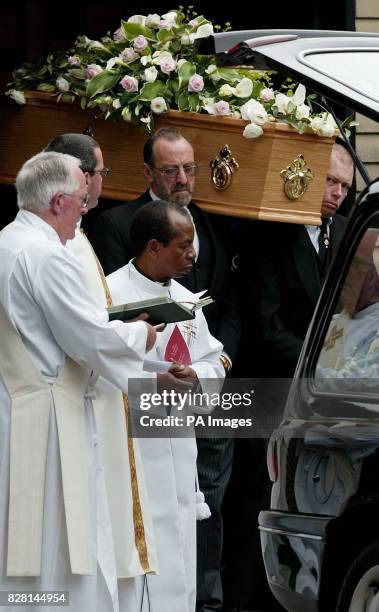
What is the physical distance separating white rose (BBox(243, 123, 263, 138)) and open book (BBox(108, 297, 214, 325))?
6.14ft

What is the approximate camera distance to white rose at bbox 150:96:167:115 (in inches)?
347

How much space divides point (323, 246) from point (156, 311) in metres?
2.41

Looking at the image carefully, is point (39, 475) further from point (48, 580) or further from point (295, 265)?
point (295, 265)

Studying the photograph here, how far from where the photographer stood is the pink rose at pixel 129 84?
8.77 meters

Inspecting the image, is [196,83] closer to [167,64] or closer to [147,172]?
[167,64]

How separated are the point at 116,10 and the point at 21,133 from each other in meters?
2.52

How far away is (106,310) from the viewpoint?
22.8ft

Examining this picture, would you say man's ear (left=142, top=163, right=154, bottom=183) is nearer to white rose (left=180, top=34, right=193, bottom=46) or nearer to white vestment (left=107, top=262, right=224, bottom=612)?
white rose (left=180, top=34, right=193, bottom=46)

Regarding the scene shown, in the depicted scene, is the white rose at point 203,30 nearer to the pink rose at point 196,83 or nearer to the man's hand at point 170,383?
the pink rose at point 196,83

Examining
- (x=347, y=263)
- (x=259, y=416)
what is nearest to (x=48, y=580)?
(x=347, y=263)

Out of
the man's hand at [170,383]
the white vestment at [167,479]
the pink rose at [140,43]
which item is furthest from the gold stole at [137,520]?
the pink rose at [140,43]

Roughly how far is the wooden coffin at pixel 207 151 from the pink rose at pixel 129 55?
1.05 feet

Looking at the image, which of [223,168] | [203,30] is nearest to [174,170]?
[223,168]

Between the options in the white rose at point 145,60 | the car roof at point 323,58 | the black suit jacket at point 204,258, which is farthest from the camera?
the white rose at point 145,60
